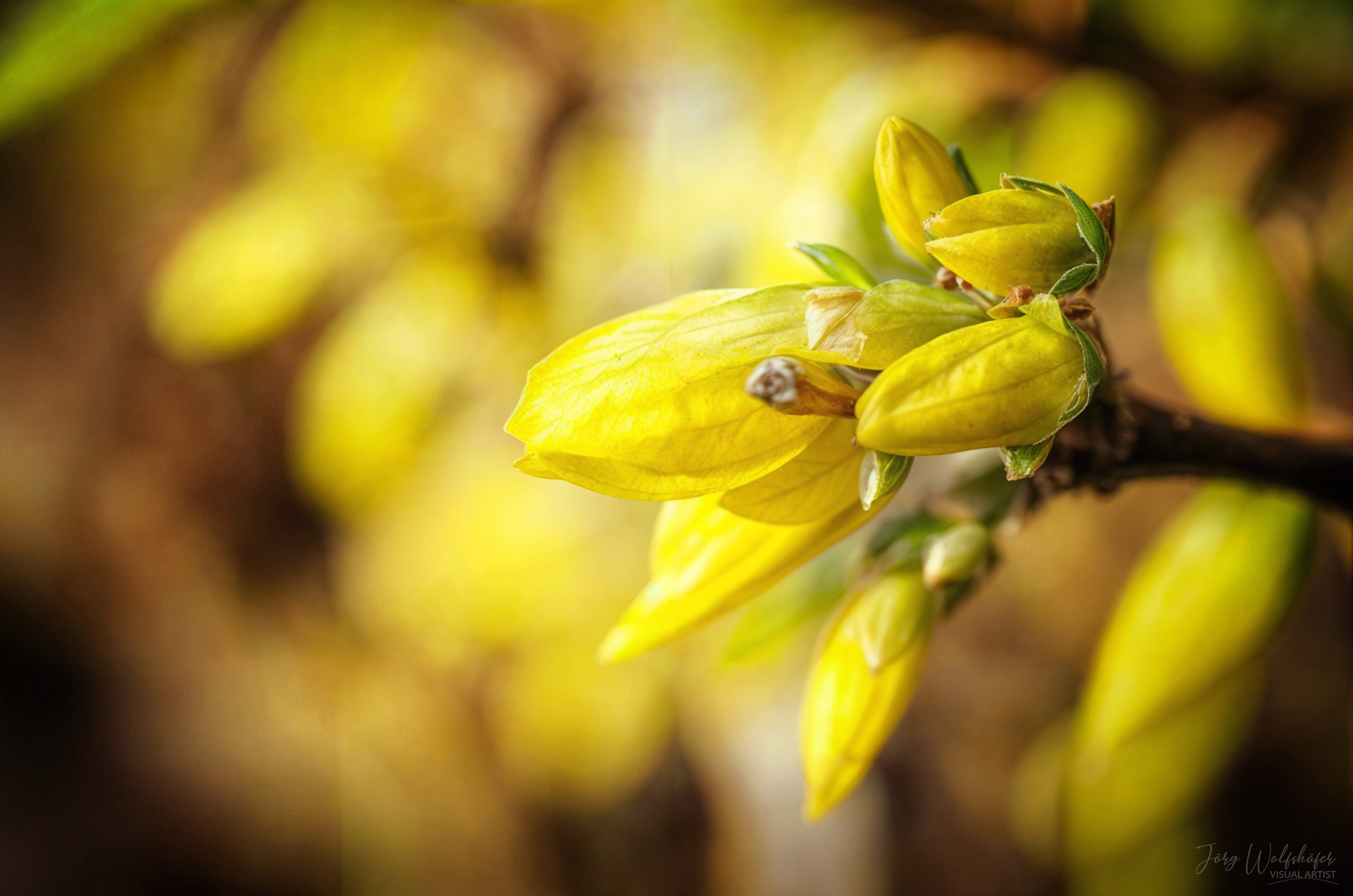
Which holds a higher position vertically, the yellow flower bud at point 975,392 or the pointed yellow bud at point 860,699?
the yellow flower bud at point 975,392

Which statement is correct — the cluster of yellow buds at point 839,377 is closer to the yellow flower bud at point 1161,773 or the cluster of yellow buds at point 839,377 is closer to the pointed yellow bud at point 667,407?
the pointed yellow bud at point 667,407

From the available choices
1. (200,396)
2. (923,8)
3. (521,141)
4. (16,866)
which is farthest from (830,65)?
(16,866)

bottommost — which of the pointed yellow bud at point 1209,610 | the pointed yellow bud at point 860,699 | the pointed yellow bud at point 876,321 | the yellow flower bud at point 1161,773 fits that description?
the yellow flower bud at point 1161,773

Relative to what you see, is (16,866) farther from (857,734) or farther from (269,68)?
(857,734)

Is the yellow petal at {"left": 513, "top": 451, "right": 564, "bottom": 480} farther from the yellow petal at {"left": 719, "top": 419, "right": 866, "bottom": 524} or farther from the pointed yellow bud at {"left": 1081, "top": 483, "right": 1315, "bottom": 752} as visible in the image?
the pointed yellow bud at {"left": 1081, "top": 483, "right": 1315, "bottom": 752}

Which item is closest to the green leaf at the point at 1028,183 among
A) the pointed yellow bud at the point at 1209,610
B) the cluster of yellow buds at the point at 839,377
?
the cluster of yellow buds at the point at 839,377

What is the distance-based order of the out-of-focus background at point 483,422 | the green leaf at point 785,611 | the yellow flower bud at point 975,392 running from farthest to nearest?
the out-of-focus background at point 483,422
the green leaf at point 785,611
the yellow flower bud at point 975,392

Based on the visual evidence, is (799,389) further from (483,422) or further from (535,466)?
(483,422)
